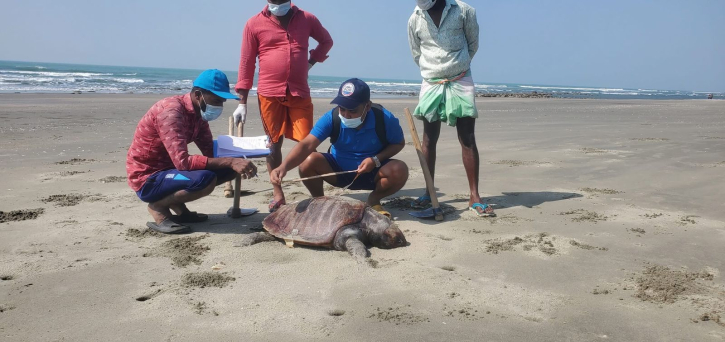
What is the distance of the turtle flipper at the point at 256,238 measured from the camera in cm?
364

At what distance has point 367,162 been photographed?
4020 mm

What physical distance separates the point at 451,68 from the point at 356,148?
1032 millimetres

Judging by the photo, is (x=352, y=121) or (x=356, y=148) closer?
(x=352, y=121)

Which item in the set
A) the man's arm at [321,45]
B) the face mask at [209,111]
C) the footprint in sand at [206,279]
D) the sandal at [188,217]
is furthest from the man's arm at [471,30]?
the footprint in sand at [206,279]

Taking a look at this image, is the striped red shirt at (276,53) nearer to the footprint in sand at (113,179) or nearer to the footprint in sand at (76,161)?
the footprint in sand at (113,179)

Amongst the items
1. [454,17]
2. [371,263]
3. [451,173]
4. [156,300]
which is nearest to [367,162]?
[371,263]

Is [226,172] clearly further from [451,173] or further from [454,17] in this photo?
[451,173]

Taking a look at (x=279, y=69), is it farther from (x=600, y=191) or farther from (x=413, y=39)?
(x=600, y=191)

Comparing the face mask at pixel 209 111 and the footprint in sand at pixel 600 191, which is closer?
the face mask at pixel 209 111

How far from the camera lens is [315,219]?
3676 mm

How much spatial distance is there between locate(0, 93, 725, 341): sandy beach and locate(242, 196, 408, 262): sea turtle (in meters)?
0.09

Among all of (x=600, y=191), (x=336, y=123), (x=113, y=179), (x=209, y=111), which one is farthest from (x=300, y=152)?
(x=600, y=191)

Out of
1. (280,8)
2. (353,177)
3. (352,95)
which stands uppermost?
(280,8)

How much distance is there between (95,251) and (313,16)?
266 centimetres
